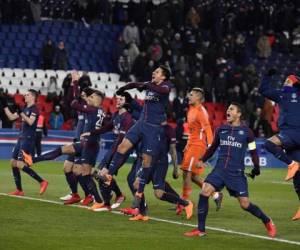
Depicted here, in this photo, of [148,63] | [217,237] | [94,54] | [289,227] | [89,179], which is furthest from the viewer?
[94,54]

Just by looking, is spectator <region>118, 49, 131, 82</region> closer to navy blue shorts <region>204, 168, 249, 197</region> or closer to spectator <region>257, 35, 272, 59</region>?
spectator <region>257, 35, 272, 59</region>

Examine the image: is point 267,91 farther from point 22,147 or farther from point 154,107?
point 22,147

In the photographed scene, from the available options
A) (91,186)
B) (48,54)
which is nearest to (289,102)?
(91,186)

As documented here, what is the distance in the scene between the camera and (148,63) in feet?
119

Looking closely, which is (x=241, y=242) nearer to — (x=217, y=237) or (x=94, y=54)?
(x=217, y=237)

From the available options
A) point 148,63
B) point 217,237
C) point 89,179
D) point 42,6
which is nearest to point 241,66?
point 148,63

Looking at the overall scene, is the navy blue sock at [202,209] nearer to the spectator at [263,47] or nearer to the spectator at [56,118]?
the spectator at [56,118]

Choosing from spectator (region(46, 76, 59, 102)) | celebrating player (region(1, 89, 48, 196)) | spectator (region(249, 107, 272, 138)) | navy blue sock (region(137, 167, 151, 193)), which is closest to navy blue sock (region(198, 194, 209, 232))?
navy blue sock (region(137, 167, 151, 193))

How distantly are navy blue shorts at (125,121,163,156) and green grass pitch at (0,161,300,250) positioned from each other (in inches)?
46.7

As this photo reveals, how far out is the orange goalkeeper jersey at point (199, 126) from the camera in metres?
18.8

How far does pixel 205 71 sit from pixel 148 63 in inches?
102

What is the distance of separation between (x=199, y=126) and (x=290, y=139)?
233 centimetres

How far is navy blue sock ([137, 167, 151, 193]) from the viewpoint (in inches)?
647

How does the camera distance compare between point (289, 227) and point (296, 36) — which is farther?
point (296, 36)
